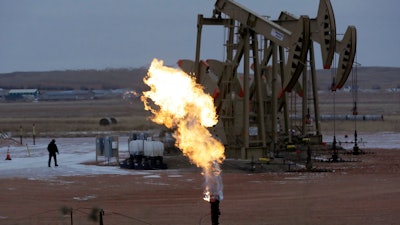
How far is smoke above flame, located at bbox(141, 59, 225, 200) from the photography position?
18672 mm

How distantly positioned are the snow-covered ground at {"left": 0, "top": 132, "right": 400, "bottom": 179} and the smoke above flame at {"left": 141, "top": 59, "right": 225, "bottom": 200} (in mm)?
10052

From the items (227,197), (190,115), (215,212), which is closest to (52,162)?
(227,197)

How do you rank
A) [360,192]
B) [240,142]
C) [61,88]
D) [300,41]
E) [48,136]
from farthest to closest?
1. [61,88]
2. [48,136]
3. [240,142]
4. [300,41]
5. [360,192]

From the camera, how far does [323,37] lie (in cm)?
3409

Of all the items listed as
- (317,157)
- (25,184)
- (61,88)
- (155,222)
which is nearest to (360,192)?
(155,222)

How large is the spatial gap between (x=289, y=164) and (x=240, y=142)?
3.61 meters

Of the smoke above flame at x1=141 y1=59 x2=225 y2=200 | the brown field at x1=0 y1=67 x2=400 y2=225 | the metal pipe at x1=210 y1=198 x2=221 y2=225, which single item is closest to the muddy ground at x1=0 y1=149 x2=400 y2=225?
the brown field at x1=0 y1=67 x2=400 y2=225

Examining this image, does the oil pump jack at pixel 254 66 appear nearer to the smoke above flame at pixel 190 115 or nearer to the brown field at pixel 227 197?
the brown field at pixel 227 197

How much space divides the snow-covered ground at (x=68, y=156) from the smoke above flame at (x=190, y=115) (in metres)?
10.1

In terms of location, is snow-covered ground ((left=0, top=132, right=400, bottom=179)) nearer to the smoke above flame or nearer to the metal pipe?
the smoke above flame

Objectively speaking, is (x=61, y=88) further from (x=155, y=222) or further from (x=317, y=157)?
(x=155, y=222)

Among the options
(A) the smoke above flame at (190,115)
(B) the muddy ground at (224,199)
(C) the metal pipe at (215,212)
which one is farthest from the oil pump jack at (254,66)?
(C) the metal pipe at (215,212)

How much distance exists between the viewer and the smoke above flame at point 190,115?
18.7 m

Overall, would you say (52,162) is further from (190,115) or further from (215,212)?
(215,212)
